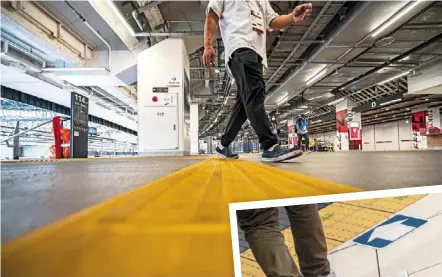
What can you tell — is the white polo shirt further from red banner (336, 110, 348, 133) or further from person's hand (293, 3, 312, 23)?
red banner (336, 110, 348, 133)

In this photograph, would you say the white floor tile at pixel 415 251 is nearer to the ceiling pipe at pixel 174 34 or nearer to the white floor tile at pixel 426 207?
the white floor tile at pixel 426 207

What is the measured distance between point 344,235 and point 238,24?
1.39 metres

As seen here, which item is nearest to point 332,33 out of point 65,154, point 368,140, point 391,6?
point 391,6

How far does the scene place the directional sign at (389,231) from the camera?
110cm

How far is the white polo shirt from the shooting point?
1.85 metres

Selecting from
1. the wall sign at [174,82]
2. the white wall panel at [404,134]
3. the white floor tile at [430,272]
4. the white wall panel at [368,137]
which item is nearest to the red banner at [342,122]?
the white wall panel at [404,134]

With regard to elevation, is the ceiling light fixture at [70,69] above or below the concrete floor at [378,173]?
above

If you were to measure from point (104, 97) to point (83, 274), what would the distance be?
11658 mm

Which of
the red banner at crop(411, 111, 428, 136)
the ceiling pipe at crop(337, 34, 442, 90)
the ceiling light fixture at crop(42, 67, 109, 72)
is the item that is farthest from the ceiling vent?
the red banner at crop(411, 111, 428, 136)

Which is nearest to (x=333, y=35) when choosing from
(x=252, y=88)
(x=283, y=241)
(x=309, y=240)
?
(x=252, y=88)

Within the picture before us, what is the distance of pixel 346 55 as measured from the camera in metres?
7.26

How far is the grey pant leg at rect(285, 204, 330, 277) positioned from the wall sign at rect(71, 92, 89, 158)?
436 cm

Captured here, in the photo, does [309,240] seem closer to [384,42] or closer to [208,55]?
[208,55]

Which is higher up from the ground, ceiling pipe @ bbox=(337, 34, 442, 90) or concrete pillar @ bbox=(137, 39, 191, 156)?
ceiling pipe @ bbox=(337, 34, 442, 90)
